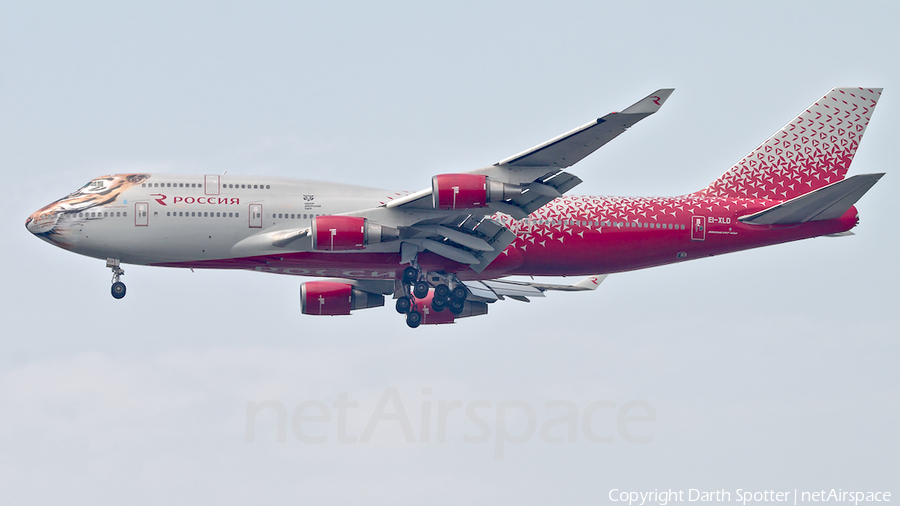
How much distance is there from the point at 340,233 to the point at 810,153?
22.2m

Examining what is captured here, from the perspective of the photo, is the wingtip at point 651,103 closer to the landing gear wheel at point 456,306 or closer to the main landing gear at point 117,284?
the landing gear wheel at point 456,306

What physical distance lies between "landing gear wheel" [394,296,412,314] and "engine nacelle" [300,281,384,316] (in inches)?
129

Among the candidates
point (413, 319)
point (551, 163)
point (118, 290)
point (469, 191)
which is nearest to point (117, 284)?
point (118, 290)

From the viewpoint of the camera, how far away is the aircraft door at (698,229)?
1991 inches

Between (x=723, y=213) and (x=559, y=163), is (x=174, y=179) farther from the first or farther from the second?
(x=723, y=213)

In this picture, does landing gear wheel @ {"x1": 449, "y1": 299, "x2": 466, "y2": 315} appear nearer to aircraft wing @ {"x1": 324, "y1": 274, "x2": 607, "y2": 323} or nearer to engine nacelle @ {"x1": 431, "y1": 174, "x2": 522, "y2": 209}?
aircraft wing @ {"x1": 324, "y1": 274, "x2": 607, "y2": 323}

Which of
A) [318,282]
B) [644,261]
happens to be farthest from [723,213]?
[318,282]

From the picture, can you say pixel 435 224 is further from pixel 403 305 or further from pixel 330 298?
pixel 330 298

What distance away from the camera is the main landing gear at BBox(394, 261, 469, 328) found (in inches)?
1950

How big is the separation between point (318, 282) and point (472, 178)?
48.2 ft

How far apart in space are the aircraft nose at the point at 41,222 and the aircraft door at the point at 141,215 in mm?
3398

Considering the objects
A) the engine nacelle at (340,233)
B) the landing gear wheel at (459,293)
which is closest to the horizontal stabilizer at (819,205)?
the landing gear wheel at (459,293)

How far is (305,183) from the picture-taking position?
49.6 meters

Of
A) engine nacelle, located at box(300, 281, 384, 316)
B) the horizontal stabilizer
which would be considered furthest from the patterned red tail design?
engine nacelle, located at box(300, 281, 384, 316)
